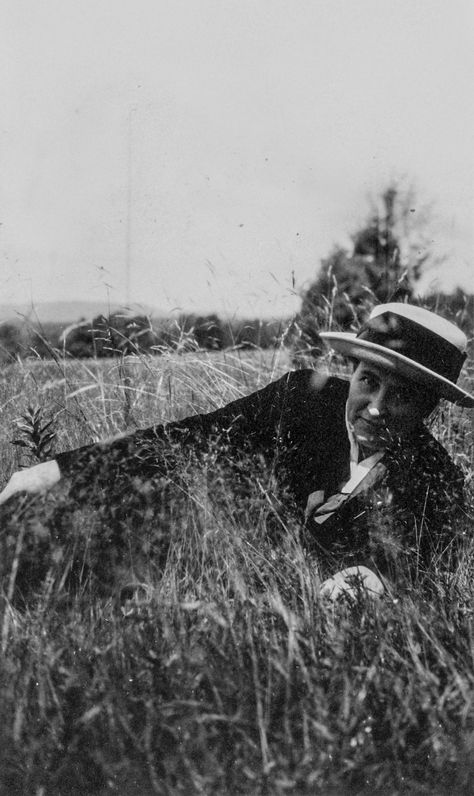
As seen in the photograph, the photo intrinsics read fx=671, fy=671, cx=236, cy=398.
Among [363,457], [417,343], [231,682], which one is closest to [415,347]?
[417,343]

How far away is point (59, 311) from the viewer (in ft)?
9.70

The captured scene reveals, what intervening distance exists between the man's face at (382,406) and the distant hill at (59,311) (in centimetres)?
120

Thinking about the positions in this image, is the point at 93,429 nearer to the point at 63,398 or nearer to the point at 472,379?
the point at 63,398

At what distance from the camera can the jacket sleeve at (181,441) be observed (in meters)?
2.11

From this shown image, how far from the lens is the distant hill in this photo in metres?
2.92

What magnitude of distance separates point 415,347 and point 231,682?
4.09 feet

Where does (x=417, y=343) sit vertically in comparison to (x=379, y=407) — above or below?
above

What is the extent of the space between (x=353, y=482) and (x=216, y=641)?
89cm

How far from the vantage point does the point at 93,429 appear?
2.84 metres

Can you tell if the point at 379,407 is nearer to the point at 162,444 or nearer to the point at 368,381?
the point at 368,381

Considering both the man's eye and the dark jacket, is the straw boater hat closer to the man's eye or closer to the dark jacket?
the man's eye

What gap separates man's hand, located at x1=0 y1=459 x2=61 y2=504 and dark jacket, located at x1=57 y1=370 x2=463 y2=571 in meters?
0.03

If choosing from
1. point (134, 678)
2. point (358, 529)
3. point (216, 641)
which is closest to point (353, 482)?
point (358, 529)

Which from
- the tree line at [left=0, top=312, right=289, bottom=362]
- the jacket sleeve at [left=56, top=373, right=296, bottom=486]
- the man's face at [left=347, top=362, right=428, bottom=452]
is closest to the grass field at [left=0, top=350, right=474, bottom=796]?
the jacket sleeve at [left=56, top=373, right=296, bottom=486]
